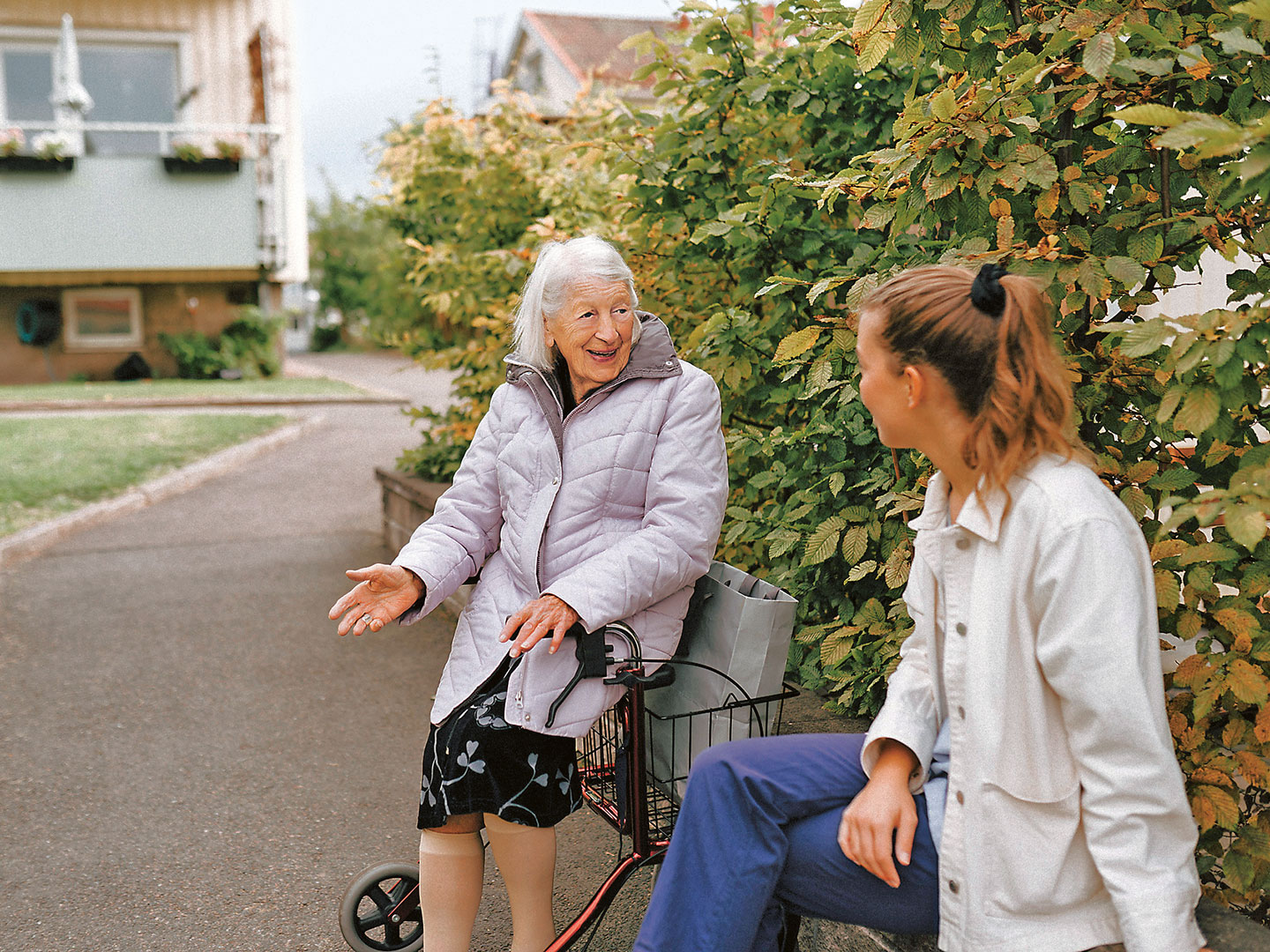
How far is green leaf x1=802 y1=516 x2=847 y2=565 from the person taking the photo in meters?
3.18

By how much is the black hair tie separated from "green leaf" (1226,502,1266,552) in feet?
1.44

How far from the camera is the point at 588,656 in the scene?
2402 millimetres

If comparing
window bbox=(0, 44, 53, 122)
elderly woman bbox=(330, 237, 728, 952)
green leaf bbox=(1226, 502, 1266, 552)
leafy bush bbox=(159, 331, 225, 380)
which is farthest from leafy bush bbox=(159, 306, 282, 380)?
green leaf bbox=(1226, 502, 1266, 552)

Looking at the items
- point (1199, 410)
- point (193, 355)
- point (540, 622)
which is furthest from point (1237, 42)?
point (193, 355)

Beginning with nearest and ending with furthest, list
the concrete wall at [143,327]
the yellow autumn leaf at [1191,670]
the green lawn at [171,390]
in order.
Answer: the yellow autumn leaf at [1191,670] < the green lawn at [171,390] < the concrete wall at [143,327]

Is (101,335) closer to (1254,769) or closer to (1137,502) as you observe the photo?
(1137,502)

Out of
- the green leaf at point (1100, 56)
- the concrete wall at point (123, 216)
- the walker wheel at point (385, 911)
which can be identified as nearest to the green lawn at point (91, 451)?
the concrete wall at point (123, 216)

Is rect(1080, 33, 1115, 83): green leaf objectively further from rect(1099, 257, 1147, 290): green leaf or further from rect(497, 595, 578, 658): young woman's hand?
rect(497, 595, 578, 658): young woman's hand

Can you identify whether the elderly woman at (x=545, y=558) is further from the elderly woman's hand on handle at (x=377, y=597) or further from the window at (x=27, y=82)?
the window at (x=27, y=82)

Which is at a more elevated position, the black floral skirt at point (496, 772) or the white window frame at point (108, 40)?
the white window frame at point (108, 40)

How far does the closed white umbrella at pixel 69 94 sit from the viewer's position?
17.9 m

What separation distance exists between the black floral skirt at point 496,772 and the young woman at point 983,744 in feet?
1.99

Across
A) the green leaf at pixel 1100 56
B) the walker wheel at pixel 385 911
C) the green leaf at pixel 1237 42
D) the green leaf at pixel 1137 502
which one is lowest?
the walker wheel at pixel 385 911

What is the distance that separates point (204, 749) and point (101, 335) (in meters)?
18.9
